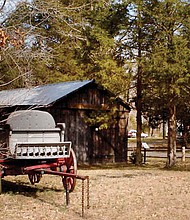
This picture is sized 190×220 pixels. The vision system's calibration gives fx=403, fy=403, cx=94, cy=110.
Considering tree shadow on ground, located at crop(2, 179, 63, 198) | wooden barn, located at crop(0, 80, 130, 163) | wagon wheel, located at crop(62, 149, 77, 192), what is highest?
wooden barn, located at crop(0, 80, 130, 163)

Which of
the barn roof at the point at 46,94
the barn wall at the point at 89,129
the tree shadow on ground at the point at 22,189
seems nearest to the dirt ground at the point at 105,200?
the tree shadow on ground at the point at 22,189

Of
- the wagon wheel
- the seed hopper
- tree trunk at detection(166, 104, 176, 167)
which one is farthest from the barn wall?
the seed hopper

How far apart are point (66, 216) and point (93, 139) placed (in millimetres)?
11069

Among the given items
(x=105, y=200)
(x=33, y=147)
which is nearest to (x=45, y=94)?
(x=33, y=147)

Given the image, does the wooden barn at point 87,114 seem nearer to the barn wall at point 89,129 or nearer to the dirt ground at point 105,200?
the barn wall at point 89,129

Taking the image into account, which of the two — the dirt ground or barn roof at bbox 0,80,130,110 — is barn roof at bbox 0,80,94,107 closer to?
barn roof at bbox 0,80,130,110

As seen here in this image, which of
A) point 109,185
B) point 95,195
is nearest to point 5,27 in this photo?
point 95,195

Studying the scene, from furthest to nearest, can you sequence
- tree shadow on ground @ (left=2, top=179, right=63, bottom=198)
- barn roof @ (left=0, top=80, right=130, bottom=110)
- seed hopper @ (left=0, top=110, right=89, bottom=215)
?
barn roof @ (left=0, top=80, right=130, bottom=110) → tree shadow on ground @ (left=2, top=179, right=63, bottom=198) → seed hopper @ (left=0, top=110, right=89, bottom=215)

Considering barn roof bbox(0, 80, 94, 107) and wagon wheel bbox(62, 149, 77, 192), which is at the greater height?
barn roof bbox(0, 80, 94, 107)

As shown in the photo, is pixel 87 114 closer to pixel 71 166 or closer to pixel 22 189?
pixel 22 189

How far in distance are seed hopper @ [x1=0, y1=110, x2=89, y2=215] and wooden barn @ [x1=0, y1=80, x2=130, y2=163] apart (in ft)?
23.2

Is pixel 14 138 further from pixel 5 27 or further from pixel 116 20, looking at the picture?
pixel 116 20

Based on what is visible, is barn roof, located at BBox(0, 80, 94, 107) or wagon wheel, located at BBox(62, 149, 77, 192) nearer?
wagon wheel, located at BBox(62, 149, 77, 192)

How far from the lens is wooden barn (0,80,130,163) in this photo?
55.9 ft
